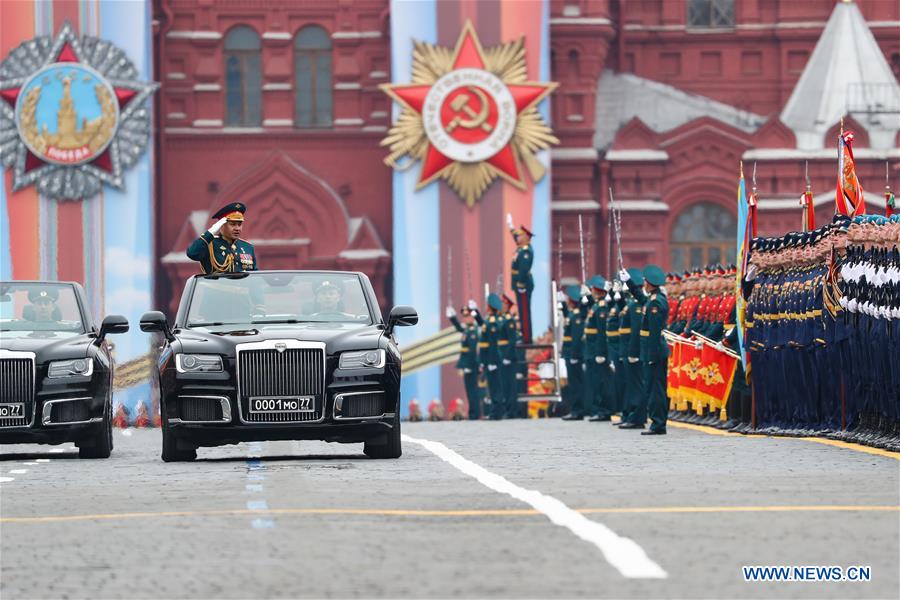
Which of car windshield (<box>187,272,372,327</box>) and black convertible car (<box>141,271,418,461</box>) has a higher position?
car windshield (<box>187,272,372,327</box>)

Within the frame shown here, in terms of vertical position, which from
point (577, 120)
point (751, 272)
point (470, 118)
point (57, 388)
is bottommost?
point (57, 388)

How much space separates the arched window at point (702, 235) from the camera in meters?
49.4

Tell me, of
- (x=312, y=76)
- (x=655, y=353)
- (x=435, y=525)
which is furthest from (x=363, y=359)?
(x=312, y=76)

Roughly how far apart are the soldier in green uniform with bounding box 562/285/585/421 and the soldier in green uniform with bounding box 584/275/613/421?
1.05 metres

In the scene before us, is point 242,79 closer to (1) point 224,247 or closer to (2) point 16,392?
(1) point 224,247

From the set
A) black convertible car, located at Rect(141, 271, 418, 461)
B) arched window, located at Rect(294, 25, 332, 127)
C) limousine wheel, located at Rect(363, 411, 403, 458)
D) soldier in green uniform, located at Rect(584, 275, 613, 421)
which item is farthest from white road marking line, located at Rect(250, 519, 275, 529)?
arched window, located at Rect(294, 25, 332, 127)

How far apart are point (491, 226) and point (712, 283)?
843 inches

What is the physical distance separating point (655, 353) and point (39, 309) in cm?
650

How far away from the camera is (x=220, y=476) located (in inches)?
561

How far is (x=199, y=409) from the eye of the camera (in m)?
16.1

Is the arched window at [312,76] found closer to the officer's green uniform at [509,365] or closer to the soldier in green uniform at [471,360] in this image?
the soldier in green uniform at [471,360]

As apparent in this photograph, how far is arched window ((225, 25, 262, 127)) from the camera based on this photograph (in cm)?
4881

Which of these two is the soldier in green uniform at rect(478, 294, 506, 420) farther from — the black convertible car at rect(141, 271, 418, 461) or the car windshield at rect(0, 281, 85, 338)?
the black convertible car at rect(141, 271, 418, 461)

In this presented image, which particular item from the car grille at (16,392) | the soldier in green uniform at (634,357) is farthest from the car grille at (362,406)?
the soldier in green uniform at (634,357)
